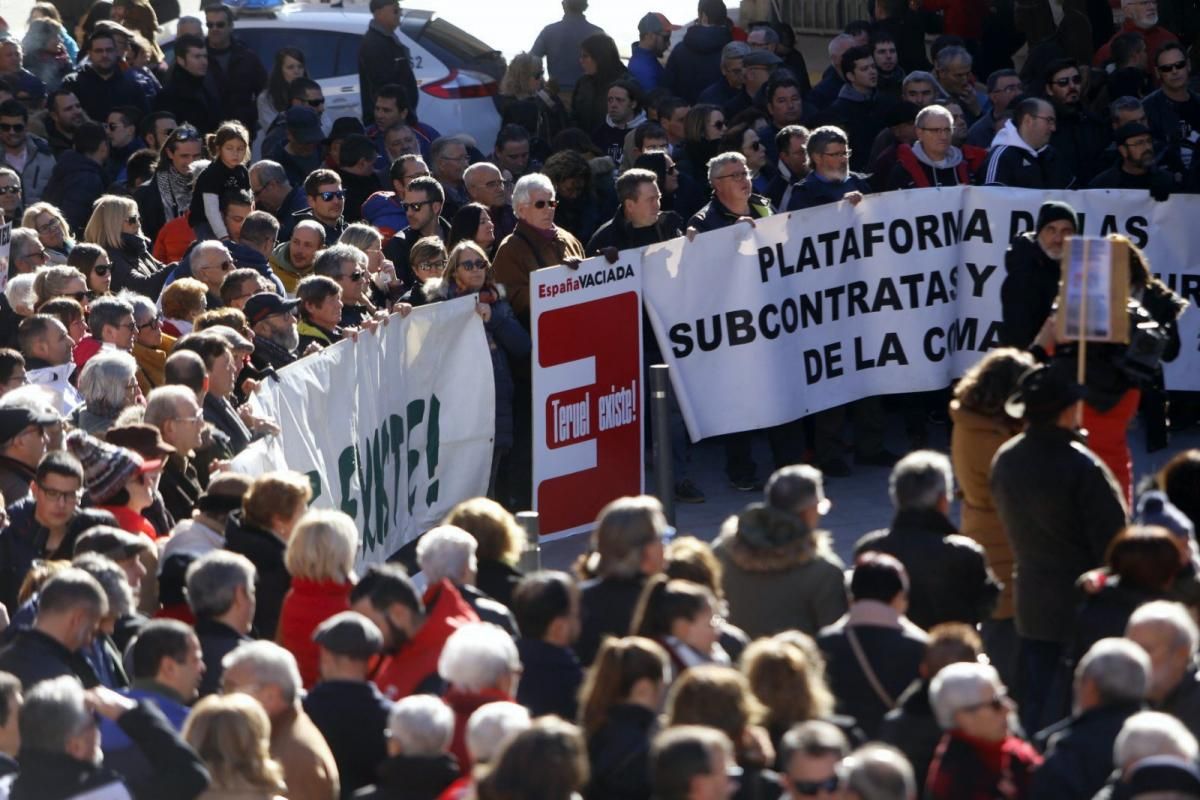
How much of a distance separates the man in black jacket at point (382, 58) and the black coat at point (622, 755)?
1231cm

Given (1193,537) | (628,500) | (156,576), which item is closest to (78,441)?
(156,576)

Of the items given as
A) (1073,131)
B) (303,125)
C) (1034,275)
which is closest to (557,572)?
(1034,275)

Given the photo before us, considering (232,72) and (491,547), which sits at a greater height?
(232,72)

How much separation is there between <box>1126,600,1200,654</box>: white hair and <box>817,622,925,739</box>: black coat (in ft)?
2.39

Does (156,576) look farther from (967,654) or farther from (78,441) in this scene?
(967,654)

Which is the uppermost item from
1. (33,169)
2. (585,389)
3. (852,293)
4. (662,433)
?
(33,169)

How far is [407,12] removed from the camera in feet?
66.7

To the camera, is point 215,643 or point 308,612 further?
point 308,612

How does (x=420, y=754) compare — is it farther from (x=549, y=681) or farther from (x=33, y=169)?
(x=33, y=169)

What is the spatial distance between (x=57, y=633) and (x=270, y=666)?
777 mm

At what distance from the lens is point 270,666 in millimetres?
6602

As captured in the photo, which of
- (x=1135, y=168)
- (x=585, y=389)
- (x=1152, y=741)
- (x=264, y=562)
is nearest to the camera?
(x=1152, y=741)

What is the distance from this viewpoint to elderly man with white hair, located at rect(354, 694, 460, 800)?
20.2ft

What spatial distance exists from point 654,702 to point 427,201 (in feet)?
24.0
